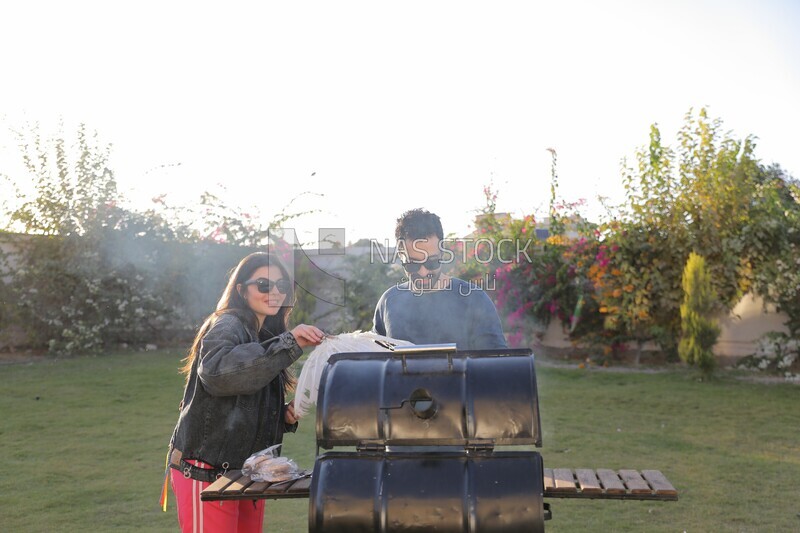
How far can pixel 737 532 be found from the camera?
15.9ft

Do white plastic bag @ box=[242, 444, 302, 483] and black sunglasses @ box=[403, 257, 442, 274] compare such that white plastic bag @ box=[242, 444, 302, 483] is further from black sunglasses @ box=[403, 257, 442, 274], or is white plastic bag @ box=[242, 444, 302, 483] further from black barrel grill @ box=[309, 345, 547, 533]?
black sunglasses @ box=[403, 257, 442, 274]

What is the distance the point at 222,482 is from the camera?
2949 millimetres

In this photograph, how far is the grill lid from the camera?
261cm

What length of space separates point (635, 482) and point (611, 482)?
9cm

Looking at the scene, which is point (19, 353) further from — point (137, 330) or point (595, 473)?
point (595, 473)

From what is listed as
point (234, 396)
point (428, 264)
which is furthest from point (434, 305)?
point (234, 396)

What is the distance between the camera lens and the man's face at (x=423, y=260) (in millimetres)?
3686

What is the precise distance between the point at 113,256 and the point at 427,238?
38.5 feet

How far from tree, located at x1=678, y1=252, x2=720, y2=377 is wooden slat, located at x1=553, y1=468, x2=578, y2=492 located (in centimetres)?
837

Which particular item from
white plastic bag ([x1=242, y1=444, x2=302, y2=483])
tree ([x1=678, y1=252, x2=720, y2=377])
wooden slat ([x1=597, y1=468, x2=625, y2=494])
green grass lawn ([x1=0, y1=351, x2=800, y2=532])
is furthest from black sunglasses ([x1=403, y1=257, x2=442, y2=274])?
tree ([x1=678, y1=252, x2=720, y2=377])

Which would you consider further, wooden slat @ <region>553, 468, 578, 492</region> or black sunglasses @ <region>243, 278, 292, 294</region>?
black sunglasses @ <region>243, 278, 292, 294</region>

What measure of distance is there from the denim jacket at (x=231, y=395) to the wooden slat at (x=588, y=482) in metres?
1.17

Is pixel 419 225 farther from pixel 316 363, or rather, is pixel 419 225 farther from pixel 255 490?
pixel 255 490

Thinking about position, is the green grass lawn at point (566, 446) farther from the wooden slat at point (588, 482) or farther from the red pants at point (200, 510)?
the wooden slat at point (588, 482)
